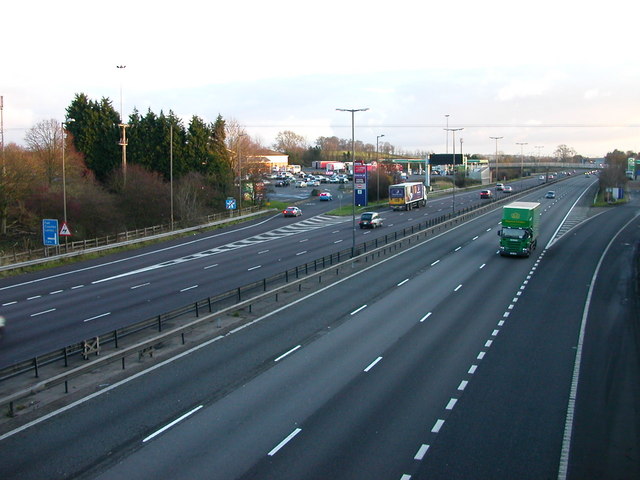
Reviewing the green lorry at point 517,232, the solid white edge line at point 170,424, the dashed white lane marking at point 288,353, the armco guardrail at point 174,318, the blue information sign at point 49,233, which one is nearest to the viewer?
the solid white edge line at point 170,424

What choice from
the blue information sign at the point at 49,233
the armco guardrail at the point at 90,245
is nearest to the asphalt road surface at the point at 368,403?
the blue information sign at the point at 49,233

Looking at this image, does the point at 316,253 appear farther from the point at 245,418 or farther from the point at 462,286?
the point at 245,418

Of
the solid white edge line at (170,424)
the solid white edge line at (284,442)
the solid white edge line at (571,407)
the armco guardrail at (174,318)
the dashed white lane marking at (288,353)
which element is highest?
the armco guardrail at (174,318)

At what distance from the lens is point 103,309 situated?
26.6 meters

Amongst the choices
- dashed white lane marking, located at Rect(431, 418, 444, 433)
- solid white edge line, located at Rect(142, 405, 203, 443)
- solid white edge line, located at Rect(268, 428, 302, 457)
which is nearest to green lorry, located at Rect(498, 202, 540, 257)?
dashed white lane marking, located at Rect(431, 418, 444, 433)

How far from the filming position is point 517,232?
40.4 m

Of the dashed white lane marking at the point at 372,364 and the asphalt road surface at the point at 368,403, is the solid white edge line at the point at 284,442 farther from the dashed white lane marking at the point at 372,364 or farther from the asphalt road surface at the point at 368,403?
the dashed white lane marking at the point at 372,364

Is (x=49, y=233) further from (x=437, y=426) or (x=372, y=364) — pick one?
(x=437, y=426)

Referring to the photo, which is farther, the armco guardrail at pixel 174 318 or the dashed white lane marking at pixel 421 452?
the armco guardrail at pixel 174 318

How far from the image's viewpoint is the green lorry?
40.0 meters

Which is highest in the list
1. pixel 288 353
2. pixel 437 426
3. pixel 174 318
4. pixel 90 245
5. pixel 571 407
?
pixel 90 245

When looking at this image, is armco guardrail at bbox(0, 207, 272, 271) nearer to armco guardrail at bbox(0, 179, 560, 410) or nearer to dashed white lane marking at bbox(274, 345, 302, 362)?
armco guardrail at bbox(0, 179, 560, 410)

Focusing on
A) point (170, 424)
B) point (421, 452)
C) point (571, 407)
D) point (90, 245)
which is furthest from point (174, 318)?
point (90, 245)

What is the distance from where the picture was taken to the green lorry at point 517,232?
4003 centimetres
